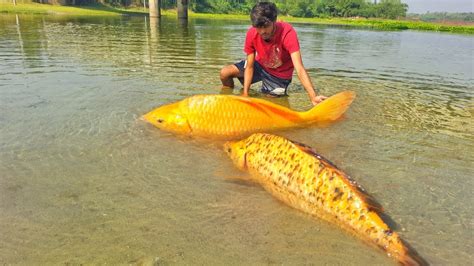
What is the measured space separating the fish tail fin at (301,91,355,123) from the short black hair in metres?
1.35

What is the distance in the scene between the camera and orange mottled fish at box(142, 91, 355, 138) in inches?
175

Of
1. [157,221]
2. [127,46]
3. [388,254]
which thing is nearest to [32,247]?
[157,221]

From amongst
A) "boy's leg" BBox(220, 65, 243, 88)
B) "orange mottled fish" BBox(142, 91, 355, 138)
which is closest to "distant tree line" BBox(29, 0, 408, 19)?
"boy's leg" BBox(220, 65, 243, 88)

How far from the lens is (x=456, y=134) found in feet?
16.4

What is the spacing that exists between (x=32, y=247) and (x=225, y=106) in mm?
2584

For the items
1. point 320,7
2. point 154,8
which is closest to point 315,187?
point 154,8

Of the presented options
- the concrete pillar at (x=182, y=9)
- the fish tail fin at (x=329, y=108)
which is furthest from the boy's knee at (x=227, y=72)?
the concrete pillar at (x=182, y=9)

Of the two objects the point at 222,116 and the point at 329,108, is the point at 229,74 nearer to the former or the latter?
the point at 329,108

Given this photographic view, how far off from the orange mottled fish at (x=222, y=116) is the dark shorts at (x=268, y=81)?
1851mm

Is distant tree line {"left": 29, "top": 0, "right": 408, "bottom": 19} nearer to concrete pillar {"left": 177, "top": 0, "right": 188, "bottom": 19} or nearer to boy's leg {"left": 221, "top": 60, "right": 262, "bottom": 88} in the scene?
concrete pillar {"left": 177, "top": 0, "right": 188, "bottom": 19}

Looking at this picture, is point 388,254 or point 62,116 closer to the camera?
point 388,254

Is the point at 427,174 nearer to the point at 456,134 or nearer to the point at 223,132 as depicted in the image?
the point at 456,134

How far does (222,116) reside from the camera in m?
4.45

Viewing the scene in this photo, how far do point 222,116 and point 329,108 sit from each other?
1537 millimetres
